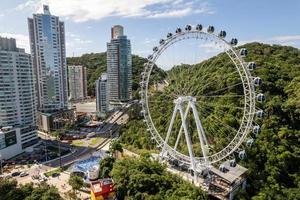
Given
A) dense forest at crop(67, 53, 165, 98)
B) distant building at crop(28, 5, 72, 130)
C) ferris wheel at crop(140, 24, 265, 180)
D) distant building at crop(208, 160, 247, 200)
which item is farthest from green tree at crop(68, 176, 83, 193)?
dense forest at crop(67, 53, 165, 98)

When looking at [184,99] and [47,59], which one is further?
[47,59]

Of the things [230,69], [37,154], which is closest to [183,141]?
[230,69]

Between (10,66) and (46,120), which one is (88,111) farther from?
(10,66)

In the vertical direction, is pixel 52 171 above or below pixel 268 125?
below

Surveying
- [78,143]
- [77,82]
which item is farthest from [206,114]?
[77,82]

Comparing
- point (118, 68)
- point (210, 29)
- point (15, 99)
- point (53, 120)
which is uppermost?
point (210, 29)

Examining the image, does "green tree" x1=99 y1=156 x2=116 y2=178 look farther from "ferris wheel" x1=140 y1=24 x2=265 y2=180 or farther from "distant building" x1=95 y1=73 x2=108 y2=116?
"distant building" x1=95 y1=73 x2=108 y2=116

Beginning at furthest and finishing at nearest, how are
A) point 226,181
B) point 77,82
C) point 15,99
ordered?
point 77,82 < point 15,99 < point 226,181

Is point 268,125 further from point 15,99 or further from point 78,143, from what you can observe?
point 15,99
